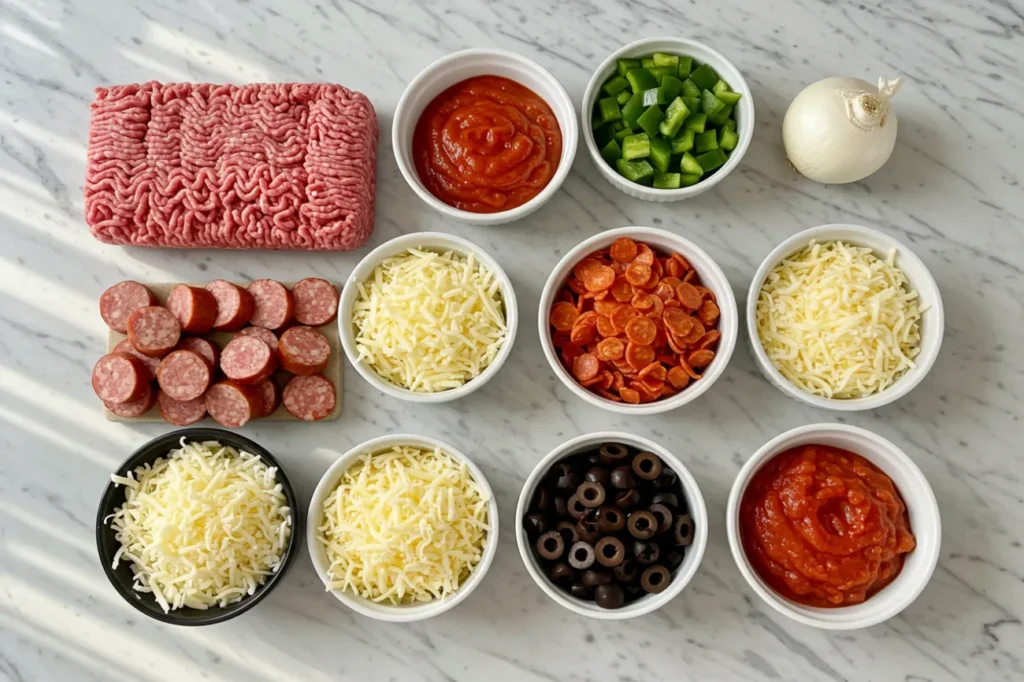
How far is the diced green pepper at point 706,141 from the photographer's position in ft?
7.35

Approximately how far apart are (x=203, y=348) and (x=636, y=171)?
134 centimetres

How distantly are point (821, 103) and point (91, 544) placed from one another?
247 cm

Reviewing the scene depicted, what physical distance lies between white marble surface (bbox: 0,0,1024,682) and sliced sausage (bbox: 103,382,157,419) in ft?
0.30

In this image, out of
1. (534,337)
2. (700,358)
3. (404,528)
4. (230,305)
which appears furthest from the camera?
(534,337)

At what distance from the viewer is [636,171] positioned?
2248 millimetres

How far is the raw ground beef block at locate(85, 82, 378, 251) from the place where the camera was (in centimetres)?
225

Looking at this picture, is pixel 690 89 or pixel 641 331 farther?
pixel 690 89

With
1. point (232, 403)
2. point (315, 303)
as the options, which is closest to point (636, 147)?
point (315, 303)

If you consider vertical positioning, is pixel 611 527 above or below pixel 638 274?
below

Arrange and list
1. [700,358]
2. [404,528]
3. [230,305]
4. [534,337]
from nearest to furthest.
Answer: [404,528], [700,358], [230,305], [534,337]

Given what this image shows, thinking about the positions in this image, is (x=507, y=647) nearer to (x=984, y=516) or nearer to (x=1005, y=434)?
(x=984, y=516)

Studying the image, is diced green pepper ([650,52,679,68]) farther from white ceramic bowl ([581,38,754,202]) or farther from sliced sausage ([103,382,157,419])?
sliced sausage ([103,382,157,419])

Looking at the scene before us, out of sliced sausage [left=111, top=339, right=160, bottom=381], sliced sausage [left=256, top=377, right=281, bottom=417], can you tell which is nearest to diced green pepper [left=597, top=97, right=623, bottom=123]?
sliced sausage [left=256, top=377, right=281, bottom=417]

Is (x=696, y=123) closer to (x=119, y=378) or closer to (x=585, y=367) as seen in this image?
(x=585, y=367)
